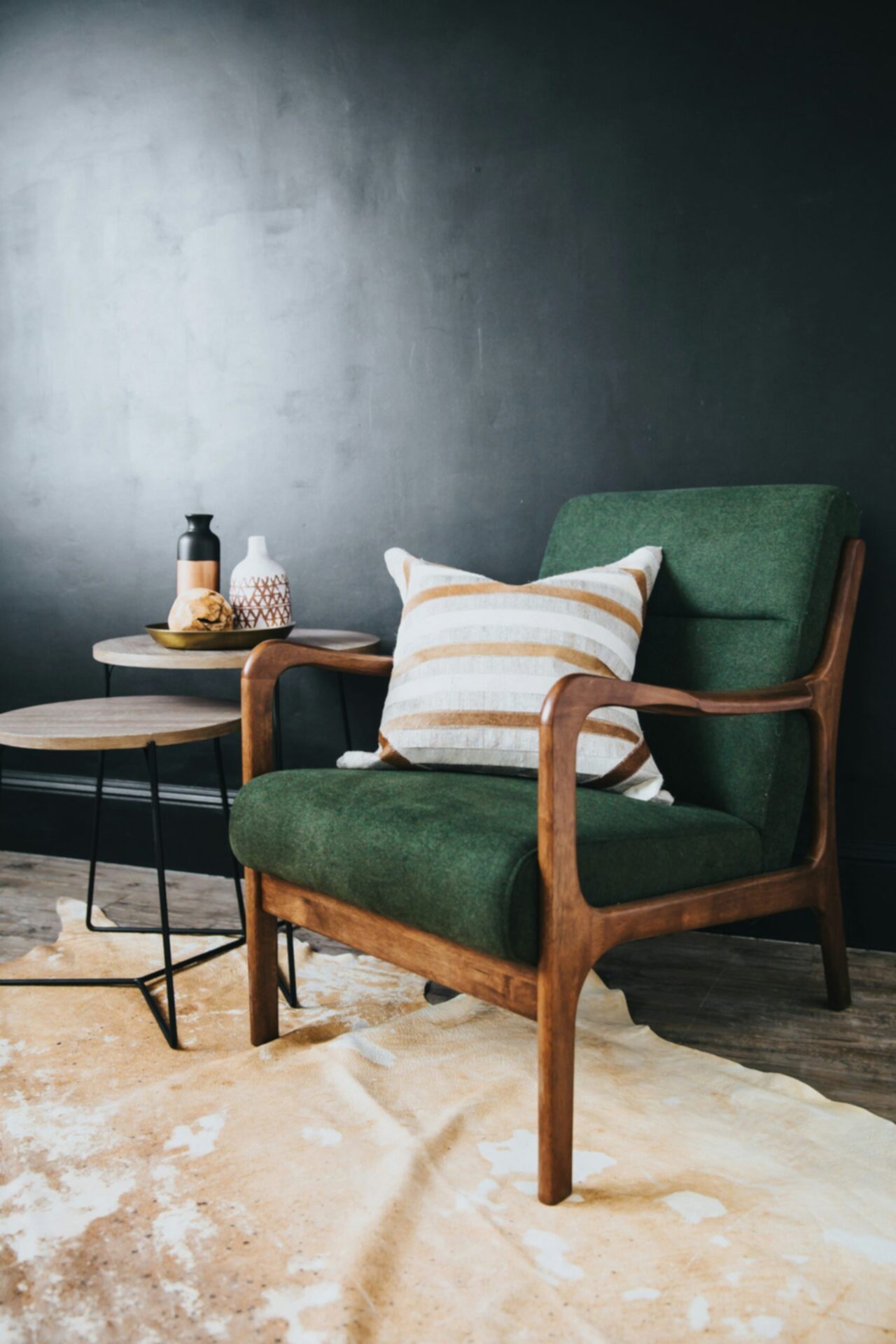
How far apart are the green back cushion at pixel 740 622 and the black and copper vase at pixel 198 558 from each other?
0.78 metres

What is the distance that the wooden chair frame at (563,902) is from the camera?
126 centimetres

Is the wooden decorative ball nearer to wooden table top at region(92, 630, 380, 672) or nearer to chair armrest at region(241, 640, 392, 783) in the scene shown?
wooden table top at region(92, 630, 380, 672)

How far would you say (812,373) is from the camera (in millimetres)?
2129

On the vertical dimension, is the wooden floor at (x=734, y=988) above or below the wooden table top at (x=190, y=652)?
below

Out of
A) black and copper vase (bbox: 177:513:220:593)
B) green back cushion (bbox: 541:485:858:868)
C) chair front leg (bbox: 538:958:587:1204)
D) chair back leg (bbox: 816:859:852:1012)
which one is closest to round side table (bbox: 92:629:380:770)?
black and copper vase (bbox: 177:513:220:593)

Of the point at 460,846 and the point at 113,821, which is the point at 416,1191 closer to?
the point at 460,846

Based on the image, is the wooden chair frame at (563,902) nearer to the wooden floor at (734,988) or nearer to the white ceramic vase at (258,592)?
the wooden floor at (734,988)

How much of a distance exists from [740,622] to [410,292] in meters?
1.15

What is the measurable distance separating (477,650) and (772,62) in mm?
1378

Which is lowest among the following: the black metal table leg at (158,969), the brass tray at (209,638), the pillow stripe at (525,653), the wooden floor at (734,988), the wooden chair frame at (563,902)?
the wooden floor at (734,988)

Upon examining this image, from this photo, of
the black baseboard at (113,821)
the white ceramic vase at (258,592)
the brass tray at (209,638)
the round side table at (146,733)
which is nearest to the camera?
the round side table at (146,733)

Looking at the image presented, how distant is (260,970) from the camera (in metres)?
1.73

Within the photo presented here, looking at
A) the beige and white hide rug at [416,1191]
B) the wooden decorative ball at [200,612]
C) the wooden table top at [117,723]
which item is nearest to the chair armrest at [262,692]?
the wooden table top at [117,723]

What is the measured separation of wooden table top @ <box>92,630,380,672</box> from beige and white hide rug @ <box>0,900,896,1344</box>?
62cm
